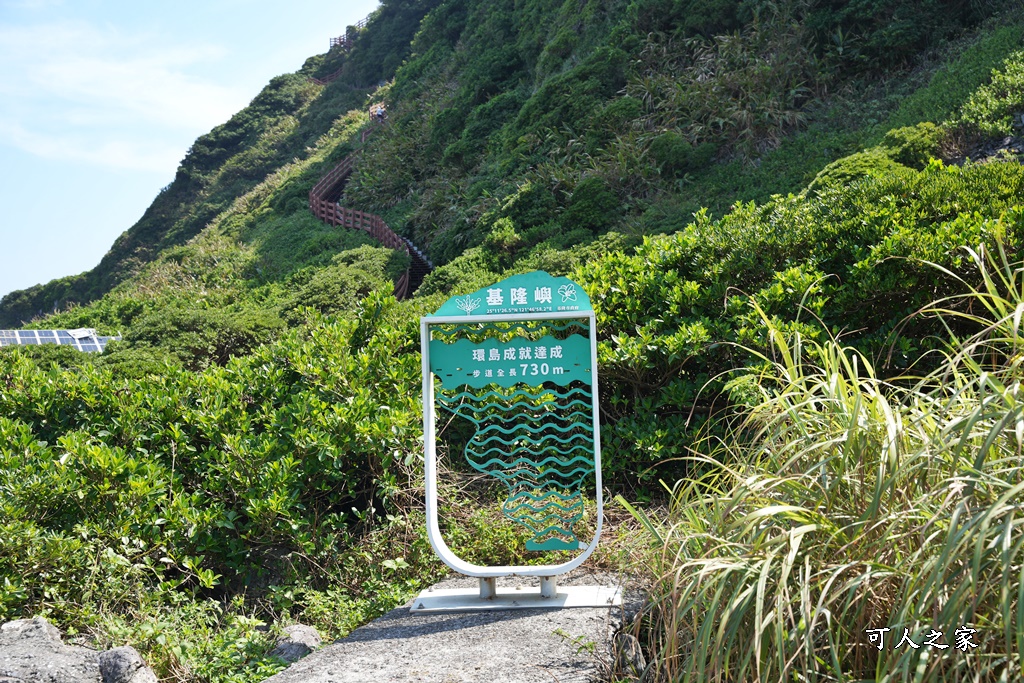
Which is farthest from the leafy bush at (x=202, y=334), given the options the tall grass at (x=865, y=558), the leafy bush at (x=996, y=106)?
the leafy bush at (x=996, y=106)

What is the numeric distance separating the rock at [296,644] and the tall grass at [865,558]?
1613 mm

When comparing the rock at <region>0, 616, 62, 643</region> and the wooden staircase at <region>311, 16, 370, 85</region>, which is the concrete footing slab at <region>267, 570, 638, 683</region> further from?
the wooden staircase at <region>311, 16, 370, 85</region>

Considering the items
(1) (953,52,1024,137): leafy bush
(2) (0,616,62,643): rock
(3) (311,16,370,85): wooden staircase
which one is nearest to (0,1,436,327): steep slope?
(3) (311,16,370,85): wooden staircase

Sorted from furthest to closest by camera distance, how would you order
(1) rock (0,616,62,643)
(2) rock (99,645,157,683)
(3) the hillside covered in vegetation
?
1. (1) rock (0,616,62,643)
2. (2) rock (99,645,157,683)
3. (3) the hillside covered in vegetation

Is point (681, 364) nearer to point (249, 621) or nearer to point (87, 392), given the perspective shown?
point (249, 621)

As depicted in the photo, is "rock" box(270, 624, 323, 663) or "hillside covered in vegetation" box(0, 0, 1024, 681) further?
"rock" box(270, 624, 323, 663)

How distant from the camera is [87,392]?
6.12 metres

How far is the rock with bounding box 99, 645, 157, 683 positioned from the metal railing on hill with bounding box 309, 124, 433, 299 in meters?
11.1

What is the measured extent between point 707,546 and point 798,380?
2.79 feet

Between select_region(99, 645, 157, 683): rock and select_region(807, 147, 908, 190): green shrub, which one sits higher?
select_region(807, 147, 908, 190): green shrub

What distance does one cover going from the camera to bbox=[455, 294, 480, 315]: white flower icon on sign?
4.28 meters

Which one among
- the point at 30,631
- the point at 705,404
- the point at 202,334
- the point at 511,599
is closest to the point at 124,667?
the point at 30,631

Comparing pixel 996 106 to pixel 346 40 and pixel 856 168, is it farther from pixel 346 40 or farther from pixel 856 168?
pixel 346 40

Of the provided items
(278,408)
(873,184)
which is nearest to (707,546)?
(278,408)
